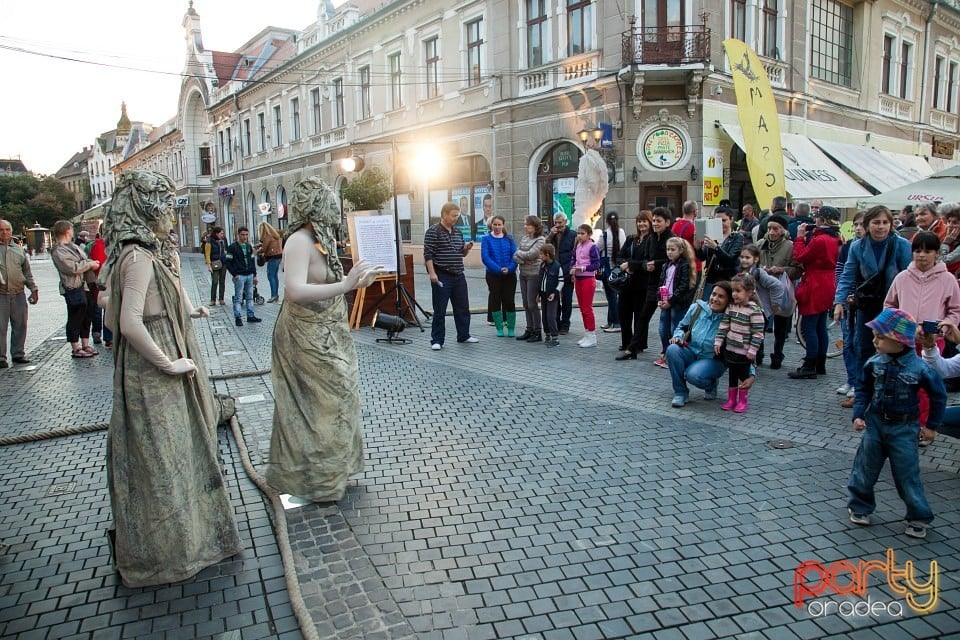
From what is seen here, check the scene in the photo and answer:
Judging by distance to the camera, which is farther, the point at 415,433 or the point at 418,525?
the point at 415,433

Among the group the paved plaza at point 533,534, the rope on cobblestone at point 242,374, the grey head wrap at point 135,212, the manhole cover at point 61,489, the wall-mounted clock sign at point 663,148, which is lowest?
the paved plaza at point 533,534

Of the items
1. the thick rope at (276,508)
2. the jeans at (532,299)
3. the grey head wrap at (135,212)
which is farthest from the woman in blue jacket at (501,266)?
the grey head wrap at (135,212)

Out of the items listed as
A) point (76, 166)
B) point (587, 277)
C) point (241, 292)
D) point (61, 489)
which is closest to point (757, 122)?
point (587, 277)

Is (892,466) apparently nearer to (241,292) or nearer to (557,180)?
(241,292)

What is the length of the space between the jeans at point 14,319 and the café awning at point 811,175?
1580 cm

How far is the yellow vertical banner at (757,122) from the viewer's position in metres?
11.9

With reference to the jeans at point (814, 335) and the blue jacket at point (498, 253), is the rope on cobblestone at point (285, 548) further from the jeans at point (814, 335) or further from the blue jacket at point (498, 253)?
the jeans at point (814, 335)

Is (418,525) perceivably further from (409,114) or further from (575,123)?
(409,114)

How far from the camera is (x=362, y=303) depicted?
36.3 feet

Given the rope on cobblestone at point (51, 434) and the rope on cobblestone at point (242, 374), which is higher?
the rope on cobblestone at point (242, 374)

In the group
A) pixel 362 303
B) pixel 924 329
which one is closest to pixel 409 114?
pixel 362 303

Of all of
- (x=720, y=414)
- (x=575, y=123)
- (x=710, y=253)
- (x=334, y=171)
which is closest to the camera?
(x=720, y=414)

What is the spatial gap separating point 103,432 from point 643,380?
5.45 metres

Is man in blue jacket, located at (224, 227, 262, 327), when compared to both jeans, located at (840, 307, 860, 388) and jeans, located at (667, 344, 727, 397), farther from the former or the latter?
jeans, located at (840, 307, 860, 388)
